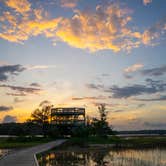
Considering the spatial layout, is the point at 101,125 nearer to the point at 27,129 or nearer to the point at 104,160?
the point at 27,129

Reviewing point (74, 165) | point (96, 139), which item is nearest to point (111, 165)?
point (74, 165)

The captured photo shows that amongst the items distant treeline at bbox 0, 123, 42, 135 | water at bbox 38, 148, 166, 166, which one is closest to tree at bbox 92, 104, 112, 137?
distant treeline at bbox 0, 123, 42, 135

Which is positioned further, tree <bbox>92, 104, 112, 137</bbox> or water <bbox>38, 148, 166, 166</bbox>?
tree <bbox>92, 104, 112, 137</bbox>

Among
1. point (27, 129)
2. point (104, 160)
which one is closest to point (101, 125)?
point (27, 129)

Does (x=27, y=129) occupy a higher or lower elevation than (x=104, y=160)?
higher

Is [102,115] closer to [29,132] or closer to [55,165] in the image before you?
[29,132]

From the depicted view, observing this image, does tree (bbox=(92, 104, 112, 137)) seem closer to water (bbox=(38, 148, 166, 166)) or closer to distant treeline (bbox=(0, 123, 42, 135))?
distant treeline (bbox=(0, 123, 42, 135))

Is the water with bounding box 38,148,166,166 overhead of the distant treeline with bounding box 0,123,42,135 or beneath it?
beneath

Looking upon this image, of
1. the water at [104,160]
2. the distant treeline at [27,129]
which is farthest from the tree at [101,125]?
the water at [104,160]

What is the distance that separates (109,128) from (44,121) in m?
19.9

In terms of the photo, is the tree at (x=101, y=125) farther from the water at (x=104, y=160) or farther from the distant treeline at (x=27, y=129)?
the water at (x=104, y=160)

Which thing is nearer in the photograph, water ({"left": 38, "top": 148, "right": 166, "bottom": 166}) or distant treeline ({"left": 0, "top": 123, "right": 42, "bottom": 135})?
water ({"left": 38, "top": 148, "right": 166, "bottom": 166})

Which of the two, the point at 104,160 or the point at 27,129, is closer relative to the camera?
the point at 104,160

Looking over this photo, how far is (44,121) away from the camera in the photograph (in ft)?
328
